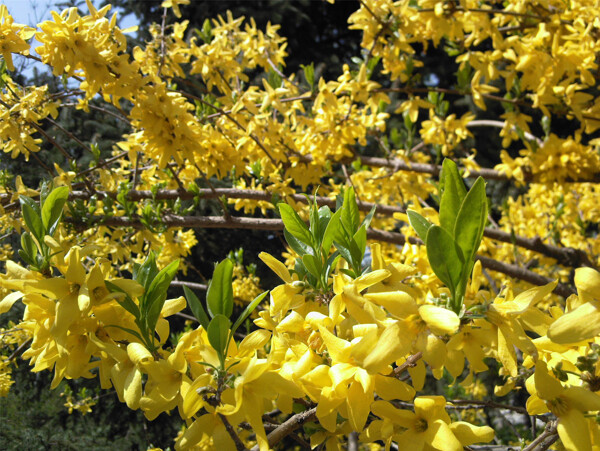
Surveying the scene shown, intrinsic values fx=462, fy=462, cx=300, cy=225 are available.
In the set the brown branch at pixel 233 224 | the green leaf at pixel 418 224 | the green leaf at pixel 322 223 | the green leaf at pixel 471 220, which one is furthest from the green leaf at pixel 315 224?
the brown branch at pixel 233 224

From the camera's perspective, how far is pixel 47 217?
0.89 m

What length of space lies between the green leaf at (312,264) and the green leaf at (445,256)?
25 cm

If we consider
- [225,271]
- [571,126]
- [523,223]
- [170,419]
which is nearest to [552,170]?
[523,223]

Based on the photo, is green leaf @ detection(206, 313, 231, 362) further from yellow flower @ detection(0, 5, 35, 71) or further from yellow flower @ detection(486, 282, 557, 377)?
yellow flower @ detection(0, 5, 35, 71)

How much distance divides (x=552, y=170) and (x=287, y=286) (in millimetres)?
2545

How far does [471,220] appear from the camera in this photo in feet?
2.26

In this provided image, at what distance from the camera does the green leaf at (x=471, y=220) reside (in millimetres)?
681

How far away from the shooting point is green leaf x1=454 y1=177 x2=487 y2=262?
68 cm

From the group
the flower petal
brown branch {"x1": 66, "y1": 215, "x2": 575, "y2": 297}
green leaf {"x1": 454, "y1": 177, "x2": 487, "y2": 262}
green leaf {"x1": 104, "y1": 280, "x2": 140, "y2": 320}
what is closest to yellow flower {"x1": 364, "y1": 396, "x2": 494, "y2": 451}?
the flower petal

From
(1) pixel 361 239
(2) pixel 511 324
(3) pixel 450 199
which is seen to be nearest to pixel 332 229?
(1) pixel 361 239

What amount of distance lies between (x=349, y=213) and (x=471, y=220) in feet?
0.98

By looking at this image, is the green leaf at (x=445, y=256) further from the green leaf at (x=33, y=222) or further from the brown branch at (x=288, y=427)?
the green leaf at (x=33, y=222)

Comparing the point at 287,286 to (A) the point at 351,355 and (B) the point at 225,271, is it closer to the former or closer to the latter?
(B) the point at 225,271

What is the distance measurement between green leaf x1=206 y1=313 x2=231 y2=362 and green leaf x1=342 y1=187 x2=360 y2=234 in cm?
31
